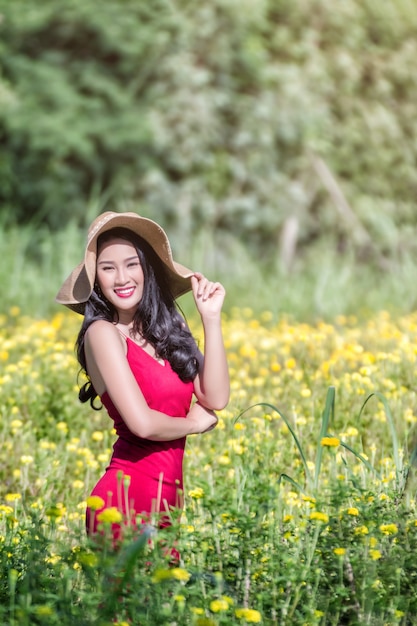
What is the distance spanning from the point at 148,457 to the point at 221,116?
40.9ft

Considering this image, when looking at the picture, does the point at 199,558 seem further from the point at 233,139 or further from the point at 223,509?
the point at 233,139

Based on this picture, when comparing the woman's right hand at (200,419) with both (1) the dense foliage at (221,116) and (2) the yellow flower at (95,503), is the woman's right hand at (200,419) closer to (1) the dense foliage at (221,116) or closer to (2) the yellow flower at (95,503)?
(2) the yellow flower at (95,503)

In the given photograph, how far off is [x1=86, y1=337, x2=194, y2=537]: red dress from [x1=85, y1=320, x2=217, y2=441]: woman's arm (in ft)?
0.25

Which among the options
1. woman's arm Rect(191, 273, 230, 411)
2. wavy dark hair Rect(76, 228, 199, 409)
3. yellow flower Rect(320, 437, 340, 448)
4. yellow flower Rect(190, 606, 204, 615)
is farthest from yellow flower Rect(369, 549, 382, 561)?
wavy dark hair Rect(76, 228, 199, 409)

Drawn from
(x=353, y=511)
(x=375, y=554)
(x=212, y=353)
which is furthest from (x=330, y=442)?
(x=212, y=353)

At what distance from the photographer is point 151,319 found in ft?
9.84

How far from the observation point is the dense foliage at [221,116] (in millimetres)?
13219

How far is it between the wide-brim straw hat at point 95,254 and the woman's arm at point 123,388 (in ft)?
0.61

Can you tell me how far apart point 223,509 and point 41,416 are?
8.50 feet

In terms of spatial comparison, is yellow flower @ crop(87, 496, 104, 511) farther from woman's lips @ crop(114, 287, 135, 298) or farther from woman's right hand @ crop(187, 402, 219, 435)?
woman's lips @ crop(114, 287, 135, 298)

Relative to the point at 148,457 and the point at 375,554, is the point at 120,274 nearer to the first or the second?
the point at 148,457

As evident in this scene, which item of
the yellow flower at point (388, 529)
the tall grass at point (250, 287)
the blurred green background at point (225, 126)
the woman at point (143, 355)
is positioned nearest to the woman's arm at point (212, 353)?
the woman at point (143, 355)

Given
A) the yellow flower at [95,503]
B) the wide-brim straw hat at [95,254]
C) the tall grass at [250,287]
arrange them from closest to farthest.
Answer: the yellow flower at [95,503]
the wide-brim straw hat at [95,254]
the tall grass at [250,287]

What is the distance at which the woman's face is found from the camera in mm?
2928
